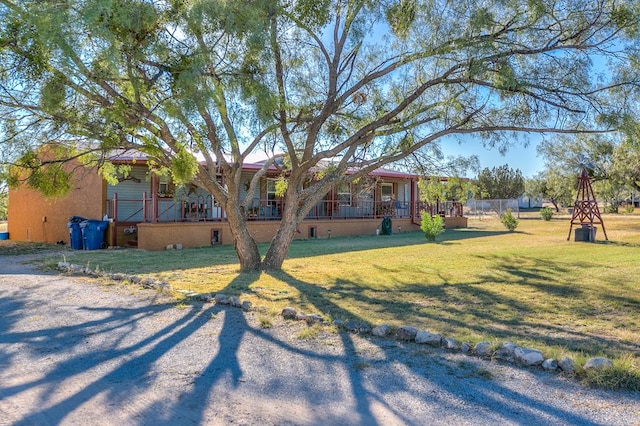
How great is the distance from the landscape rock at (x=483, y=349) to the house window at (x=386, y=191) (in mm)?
20630

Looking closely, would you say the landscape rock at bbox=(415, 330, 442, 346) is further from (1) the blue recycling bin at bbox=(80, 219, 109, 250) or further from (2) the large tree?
(1) the blue recycling bin at bbox=(80, 219, 109, 250)

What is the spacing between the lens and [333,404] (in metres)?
3.35

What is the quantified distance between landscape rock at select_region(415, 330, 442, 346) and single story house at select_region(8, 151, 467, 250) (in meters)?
9.55

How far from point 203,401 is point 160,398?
0.32 m

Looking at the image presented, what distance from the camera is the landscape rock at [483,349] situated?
435 centimetres

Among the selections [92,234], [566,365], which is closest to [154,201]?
[92,234]

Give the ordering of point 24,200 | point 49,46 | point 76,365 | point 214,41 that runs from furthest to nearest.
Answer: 1. point 24,200
2. point 214,41
3. point 49,46
4. point 76,365

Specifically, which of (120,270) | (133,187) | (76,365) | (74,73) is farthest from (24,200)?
(76,365)

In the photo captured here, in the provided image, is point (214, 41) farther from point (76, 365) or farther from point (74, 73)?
point (76, 365)

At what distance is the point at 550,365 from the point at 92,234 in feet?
47.1

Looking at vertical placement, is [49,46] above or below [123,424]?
above

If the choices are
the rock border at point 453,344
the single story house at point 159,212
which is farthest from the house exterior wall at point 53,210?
the rock border at point 453,344

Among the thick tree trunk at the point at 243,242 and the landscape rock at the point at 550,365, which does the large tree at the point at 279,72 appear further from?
the landscape rock at the point at 550,365

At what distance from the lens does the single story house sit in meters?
15.6
